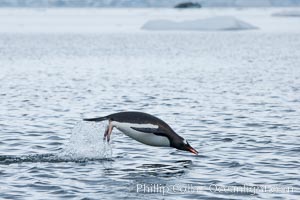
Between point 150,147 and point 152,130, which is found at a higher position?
point 152,130

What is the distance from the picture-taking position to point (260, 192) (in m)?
12.2

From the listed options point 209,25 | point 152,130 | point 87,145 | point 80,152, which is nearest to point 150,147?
point 87,145

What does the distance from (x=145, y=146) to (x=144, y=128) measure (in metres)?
2.25

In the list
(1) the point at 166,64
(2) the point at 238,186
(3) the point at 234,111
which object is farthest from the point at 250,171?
(1) the point at 166,64

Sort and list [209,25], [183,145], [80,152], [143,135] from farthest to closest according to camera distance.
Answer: [209,25]
[80,152]
[183,145]
[143,135]

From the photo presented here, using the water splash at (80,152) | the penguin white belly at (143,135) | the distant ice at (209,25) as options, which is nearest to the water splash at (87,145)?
the water splash at (80,152)

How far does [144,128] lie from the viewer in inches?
574

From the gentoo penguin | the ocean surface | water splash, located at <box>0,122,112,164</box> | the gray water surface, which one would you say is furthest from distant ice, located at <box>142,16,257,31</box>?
the gentoo penguin

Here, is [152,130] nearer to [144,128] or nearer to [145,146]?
[144,128]

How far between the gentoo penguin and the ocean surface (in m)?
0.42

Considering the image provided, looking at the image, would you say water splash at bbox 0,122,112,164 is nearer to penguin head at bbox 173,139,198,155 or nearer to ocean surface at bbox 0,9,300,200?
ocean surface at bbox 0,9,300,200

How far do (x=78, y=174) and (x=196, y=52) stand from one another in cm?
4737

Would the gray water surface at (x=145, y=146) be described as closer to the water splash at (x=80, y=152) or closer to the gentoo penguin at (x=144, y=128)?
the water splash at (x=80, y=152)

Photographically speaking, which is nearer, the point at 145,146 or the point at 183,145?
the point at 183,145
